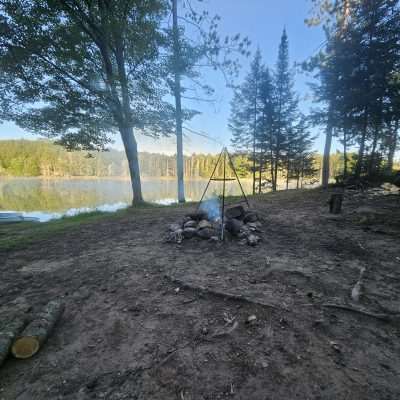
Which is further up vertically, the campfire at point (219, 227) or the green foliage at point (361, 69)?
the green foliage at point (361, 69)

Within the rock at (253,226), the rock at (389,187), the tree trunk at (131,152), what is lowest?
the rock at (253,226)

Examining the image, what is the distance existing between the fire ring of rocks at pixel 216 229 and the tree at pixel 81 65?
5140mm

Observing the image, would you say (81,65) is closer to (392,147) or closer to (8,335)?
(8,335)

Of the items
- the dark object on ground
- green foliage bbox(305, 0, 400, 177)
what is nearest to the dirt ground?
the dark object on ground

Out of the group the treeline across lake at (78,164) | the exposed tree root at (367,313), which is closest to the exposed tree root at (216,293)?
the exposed tree root at (367,313)

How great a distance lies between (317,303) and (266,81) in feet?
52.0

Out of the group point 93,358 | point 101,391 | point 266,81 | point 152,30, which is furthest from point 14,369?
point 266,81

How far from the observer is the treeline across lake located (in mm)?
57091

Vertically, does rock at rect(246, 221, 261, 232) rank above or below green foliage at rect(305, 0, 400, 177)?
below

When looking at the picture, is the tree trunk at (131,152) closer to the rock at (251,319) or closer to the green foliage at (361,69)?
the rock at (251,319)

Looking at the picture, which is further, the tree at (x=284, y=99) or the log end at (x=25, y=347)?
the tree at (x=284, y=99)

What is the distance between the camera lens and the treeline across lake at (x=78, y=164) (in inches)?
2248

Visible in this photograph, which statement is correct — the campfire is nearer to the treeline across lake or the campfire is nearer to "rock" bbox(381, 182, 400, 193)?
"rock" bbox(381, 182, 400, 193)

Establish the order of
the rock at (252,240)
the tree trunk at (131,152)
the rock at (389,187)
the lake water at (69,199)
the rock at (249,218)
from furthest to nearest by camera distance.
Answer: the lake water at (69,199) < the tree trunk at (131,152) < the rock at (389,187) < the rock at (249,218) < the rock at (252,240)
